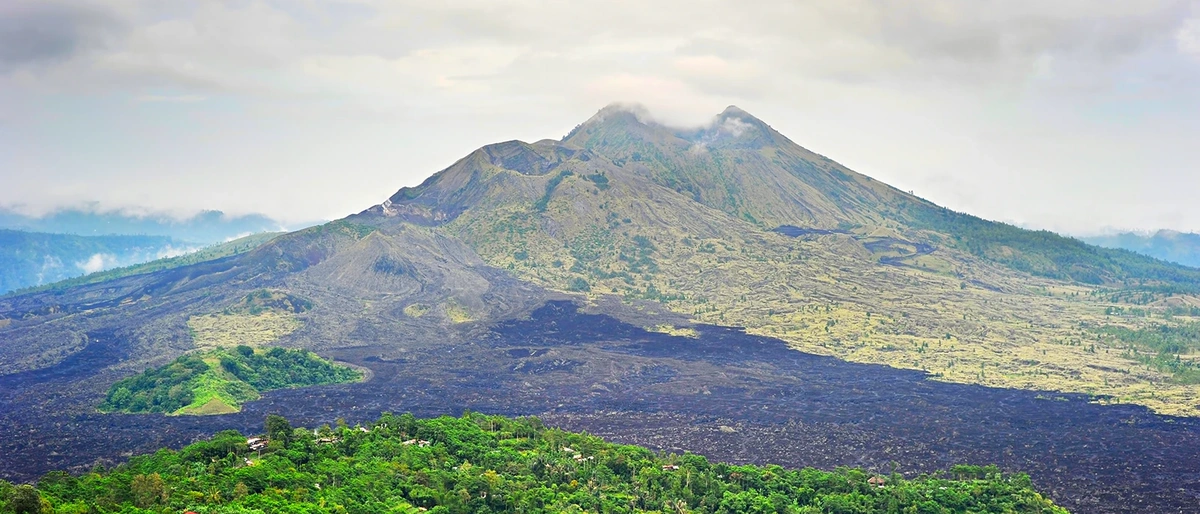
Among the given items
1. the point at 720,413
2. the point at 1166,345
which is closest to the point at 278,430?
the point at 720,413

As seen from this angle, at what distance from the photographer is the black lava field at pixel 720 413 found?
217 feet

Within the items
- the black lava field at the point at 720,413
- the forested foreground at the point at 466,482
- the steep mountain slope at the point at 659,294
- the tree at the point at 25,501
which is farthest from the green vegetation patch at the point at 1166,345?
the tree at the point at 25,501

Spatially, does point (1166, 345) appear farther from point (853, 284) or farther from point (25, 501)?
point (25, 501)

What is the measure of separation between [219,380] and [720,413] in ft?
154

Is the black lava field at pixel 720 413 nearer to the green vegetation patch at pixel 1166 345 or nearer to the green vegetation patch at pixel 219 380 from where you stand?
the green vegetation patch at pixel 219 380

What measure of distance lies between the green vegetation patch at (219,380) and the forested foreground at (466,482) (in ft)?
100

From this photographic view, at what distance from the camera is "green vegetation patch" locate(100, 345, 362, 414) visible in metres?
83.2

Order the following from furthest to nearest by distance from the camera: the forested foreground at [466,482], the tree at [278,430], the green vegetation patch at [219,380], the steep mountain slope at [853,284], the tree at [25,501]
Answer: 1. the steep mountain slope at [853,284]
2. the green vegetation patch at [219,380]
3. the tree at [278,430]
4. the forested foreground at [466,482]
5. the tree at [25,501]

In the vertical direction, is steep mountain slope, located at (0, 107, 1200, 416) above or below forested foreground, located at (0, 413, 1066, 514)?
above

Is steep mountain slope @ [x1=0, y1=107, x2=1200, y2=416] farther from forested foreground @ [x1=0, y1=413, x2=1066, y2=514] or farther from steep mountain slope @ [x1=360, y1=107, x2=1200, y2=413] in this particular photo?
forested foreground @ [x1=0, y1=413, x2=1066, y2=514]

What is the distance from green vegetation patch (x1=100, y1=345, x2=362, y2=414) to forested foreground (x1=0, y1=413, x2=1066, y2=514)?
30.6 m

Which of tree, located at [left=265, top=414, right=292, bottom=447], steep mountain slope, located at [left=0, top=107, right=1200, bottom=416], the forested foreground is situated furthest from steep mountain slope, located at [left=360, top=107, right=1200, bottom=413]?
tree, located at [left=265, top=414, right=292, bottom=447]

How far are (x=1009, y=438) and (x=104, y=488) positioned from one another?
207ft

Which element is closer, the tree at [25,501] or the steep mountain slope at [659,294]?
the tree at [25,501]
